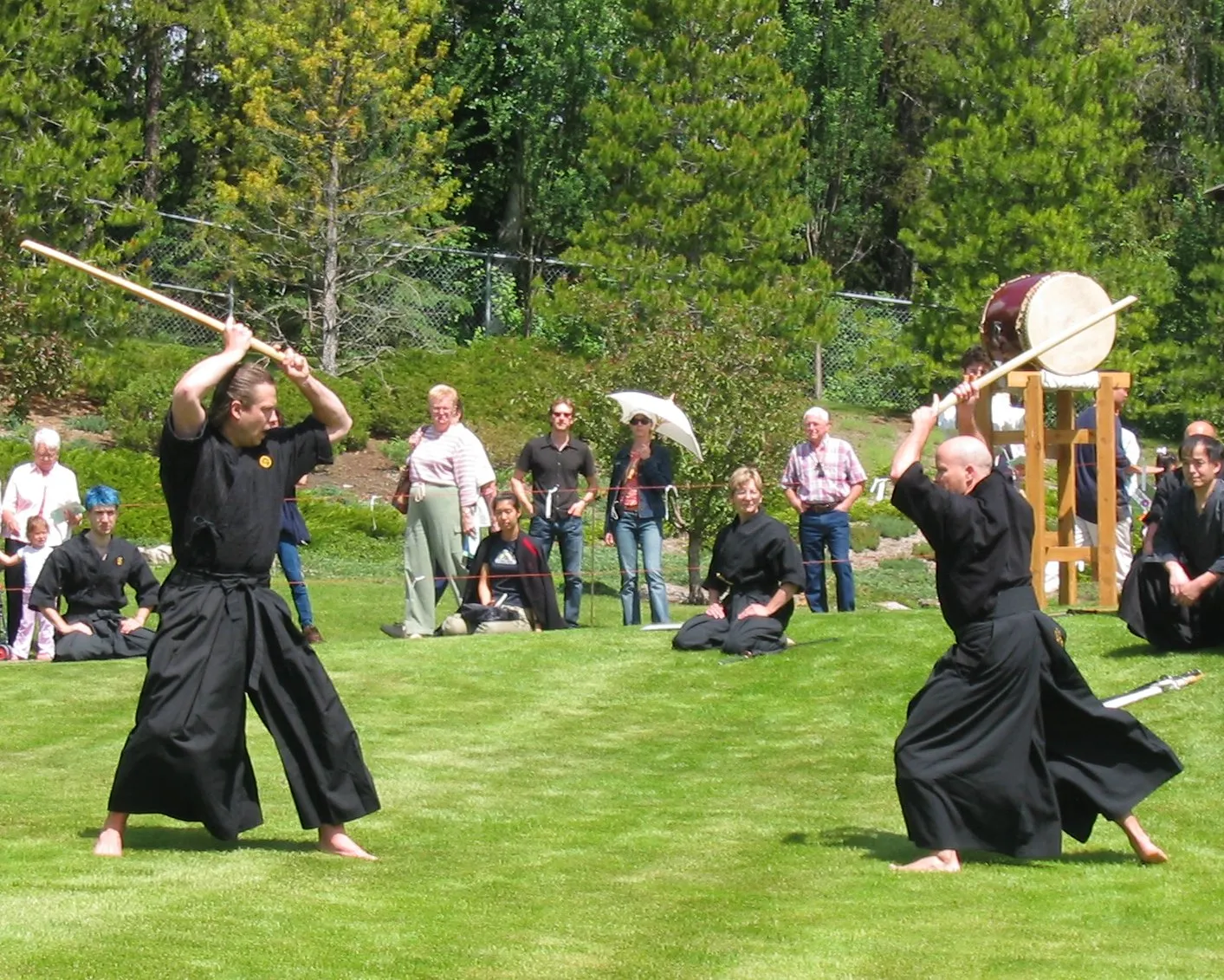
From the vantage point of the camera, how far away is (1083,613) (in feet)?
47.0

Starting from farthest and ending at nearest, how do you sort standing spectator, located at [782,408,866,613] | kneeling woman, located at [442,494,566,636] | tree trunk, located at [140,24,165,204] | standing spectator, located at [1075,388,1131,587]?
tree trunk, located at [140,24,165,204] < standing spectator, located at [782,408,866,613] < standing spectator, located at [1075,388,1131,587] < kneeling woman, located at [442,494,566,636]

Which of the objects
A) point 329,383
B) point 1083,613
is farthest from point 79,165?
point 1083,613

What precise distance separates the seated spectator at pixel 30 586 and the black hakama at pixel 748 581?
520 centimetres

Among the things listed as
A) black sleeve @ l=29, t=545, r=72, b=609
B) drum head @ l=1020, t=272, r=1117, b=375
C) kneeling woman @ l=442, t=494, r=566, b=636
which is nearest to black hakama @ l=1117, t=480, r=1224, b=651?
drum head @ l=1020, t=272, r=1117, b=375

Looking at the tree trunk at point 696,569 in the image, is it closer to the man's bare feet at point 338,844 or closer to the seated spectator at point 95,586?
the seated spectator at point 95,586

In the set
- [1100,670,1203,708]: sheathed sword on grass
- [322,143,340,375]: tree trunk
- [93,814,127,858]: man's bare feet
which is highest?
[322,143,340,375]: tree trunk

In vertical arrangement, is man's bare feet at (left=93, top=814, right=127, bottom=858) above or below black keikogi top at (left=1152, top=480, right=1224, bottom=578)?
below

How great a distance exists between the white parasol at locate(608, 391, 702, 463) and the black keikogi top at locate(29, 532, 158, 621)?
221 inches

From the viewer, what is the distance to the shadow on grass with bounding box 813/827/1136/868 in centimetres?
797

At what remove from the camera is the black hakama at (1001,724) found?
768 cm

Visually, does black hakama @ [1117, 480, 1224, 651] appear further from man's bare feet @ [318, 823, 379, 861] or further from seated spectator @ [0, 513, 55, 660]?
A: seated spectator @ [0, 513, 55, 660]

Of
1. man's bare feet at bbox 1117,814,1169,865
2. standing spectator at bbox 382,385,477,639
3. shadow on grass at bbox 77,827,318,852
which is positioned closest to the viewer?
shadow on grass at bbox 77,827,318,852

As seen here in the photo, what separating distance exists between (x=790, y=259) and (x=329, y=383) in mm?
15301

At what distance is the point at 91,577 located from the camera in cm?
1463
